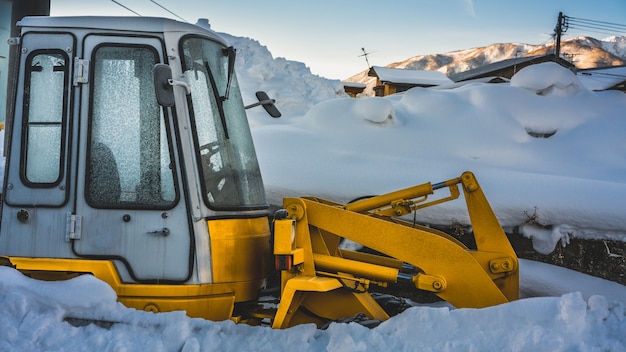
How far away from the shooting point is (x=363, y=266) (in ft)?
13.0

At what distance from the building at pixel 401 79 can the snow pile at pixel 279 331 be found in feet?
109

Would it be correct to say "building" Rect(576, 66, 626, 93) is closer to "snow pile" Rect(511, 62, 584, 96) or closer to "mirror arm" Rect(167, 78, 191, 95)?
"snow pile" Rect(511, 62, 584, 96)

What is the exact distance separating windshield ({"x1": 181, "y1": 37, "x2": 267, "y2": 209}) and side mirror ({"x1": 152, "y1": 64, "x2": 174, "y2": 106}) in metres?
0.35

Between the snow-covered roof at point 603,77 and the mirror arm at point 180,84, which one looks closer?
the mirror arm at point 180,84

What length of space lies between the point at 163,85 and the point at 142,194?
705 mm

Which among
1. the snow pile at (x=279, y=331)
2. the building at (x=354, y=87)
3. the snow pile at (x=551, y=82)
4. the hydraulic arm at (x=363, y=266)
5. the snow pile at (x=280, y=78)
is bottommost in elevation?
the snow pile at (x=279, y=331)

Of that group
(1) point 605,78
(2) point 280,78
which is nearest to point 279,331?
(2) point 280,78

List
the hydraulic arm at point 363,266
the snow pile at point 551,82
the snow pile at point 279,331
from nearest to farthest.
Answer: the snow pile at point 279,331
the hydraulic arm at point 363,266
the snow pile at point 551,82

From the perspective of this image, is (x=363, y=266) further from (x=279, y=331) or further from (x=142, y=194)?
(x=142, y=194)

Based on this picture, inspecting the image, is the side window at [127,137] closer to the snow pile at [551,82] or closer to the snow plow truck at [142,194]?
the snow plow truck at [142,194]

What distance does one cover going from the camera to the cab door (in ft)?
12.1

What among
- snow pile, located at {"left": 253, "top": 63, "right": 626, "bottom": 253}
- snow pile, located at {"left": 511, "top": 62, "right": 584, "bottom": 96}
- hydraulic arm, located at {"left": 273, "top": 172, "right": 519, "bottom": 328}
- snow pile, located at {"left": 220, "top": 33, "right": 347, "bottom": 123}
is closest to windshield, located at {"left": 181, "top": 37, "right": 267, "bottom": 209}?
hydraulic arm, located at {"left": 273, "top": 172, "right": 519, "bottom": 328}

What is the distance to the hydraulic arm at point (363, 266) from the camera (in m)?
3.81

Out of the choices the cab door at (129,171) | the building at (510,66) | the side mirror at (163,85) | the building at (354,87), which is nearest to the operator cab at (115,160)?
the cab door at (129,171)
